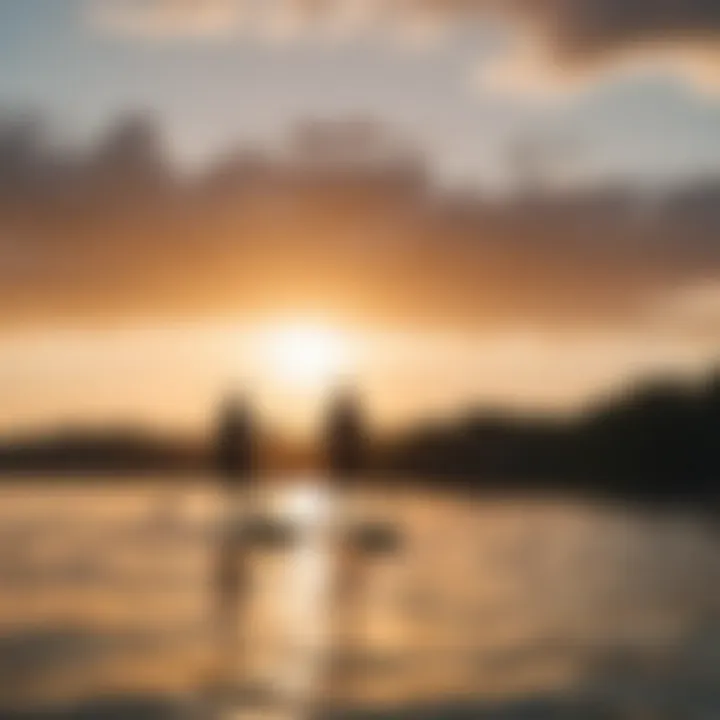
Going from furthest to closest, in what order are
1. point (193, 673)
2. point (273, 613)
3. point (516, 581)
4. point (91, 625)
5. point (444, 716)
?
1. point (516, 581)
2. point (273, 613)
3. point (91, 625)
4. point (193, 673)
5. point (444, 716)

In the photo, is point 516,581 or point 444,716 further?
point 516,581

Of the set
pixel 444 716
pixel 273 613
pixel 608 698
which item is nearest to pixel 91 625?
pixel 273 613

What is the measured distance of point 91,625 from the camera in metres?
3.98

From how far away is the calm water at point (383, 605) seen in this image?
3340 millimetres

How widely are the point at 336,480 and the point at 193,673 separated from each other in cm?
115

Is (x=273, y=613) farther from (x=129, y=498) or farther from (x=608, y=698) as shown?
(x=129, y=498)

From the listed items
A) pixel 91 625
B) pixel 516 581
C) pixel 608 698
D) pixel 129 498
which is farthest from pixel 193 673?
pixel 129 498

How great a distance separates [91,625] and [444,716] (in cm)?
133

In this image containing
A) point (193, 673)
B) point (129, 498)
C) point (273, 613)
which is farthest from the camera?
point (129, 498)

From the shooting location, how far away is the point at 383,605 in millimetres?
4445

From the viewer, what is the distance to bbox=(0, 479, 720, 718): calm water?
11.0 feet

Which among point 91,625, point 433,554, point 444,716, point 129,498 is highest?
point 129,498

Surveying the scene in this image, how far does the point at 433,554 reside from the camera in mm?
5176

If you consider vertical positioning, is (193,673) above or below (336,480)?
below
